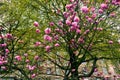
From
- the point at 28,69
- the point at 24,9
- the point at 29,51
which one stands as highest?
the point at 24,9

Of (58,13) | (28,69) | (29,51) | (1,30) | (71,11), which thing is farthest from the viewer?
(29,51)

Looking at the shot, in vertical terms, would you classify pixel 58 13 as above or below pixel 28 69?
above

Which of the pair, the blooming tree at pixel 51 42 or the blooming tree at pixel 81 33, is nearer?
the blooming tree at pixel 81 33

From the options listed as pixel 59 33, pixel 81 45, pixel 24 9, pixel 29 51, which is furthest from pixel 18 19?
pixel 81 45

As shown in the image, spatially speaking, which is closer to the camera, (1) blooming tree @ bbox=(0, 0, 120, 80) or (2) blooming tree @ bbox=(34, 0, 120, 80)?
(2) blooming tree @ bbox=(34, 0, 120, 80)

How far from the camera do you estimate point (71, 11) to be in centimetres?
1250

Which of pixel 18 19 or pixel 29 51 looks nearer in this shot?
pixel 18 19

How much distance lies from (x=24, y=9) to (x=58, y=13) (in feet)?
6.55

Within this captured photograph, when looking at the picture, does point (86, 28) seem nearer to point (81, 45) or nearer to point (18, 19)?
point (81, 45)

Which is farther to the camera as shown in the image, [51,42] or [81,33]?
[51,42]

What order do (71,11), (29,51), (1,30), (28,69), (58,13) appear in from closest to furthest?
(71,11) < (28,69) < (58,13) < (1,30) < (29,51)

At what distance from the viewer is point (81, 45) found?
12719mm

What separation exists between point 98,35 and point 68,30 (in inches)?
127

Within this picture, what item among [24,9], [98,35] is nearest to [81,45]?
[98,35]
